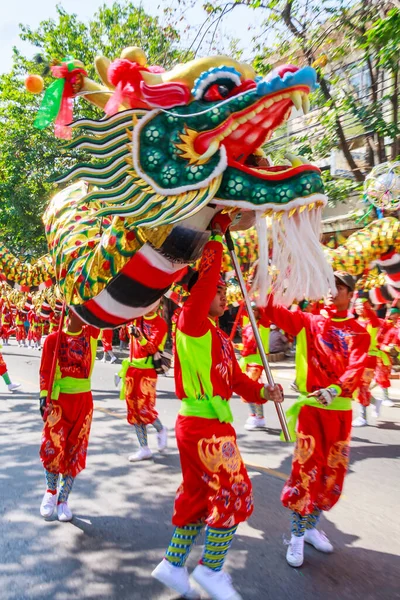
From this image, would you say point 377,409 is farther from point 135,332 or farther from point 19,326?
point 19,326

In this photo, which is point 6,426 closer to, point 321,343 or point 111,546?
point 111,546

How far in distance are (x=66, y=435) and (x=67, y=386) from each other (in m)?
0.35

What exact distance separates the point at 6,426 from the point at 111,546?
12.3 feet

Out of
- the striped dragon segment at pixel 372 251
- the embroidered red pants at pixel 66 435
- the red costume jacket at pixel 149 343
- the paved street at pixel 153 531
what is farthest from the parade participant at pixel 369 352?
the embroidered red pants at pixel 66 435

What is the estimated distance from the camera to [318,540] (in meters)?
3.21

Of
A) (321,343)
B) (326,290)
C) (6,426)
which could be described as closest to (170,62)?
(6,426)

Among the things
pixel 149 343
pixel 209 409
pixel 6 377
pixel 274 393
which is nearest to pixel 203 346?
pixel 209 409

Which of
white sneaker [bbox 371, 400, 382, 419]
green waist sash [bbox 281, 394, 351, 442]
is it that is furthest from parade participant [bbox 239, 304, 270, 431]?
green waist sash [bbox 281, 394, 351, 442]

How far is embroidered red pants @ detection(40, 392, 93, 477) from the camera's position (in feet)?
11.8

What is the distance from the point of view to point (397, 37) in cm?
714

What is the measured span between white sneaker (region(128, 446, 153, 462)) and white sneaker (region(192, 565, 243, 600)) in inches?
105

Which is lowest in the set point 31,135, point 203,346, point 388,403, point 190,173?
point 388,403

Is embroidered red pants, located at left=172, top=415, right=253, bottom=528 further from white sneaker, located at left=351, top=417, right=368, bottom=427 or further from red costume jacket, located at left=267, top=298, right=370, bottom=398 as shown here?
white sneaker, located at left=351, top=417, right=368, bottom=427

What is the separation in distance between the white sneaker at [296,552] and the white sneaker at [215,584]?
591 mm
